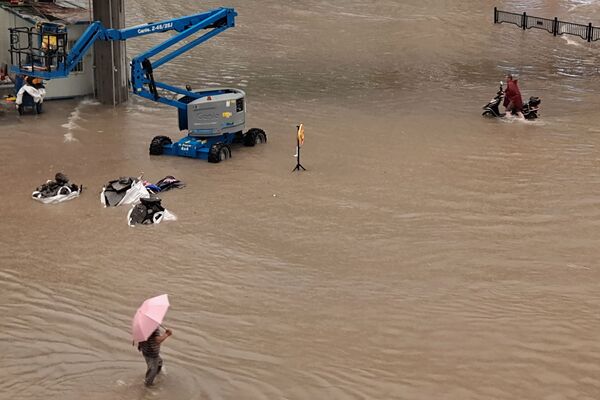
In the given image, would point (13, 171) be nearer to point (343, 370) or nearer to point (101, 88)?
point (101, 88)

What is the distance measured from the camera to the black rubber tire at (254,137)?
64.6ft

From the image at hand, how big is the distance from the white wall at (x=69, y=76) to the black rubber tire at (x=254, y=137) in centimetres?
773

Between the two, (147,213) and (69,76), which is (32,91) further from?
(147,213)

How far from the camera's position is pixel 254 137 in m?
19.8

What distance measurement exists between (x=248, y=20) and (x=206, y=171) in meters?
24.2

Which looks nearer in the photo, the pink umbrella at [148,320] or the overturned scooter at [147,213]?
the pink umbrella at [148,320]

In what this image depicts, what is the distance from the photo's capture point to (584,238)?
13836mm

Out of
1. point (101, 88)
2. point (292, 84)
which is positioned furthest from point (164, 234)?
point (292, 84)

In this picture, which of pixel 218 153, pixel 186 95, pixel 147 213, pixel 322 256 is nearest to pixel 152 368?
pixel 322 256

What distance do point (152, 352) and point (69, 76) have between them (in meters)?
17.9

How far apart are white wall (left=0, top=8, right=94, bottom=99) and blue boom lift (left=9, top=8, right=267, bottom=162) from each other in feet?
9.12

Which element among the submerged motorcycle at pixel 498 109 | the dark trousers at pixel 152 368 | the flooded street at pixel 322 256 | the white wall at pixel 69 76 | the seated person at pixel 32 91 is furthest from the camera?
the white wall at pixel 69 76

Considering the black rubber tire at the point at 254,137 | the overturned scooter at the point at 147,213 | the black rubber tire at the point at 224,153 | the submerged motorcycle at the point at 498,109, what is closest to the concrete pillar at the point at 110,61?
the black rubber tire at the point at 254,137

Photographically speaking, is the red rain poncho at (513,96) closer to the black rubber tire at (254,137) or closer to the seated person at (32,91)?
the black rubber tire at (254,137)
